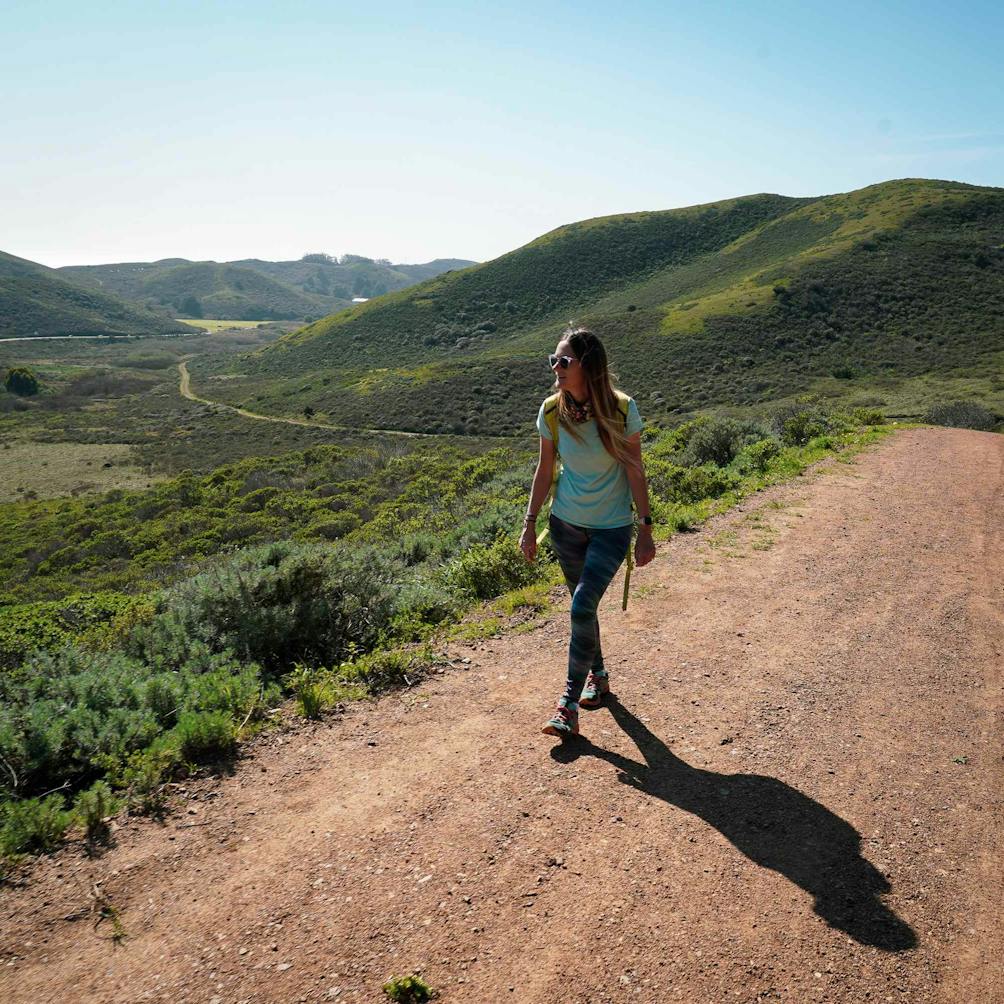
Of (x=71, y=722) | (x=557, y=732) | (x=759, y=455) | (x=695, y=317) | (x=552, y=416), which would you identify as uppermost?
(x=695, y=317)

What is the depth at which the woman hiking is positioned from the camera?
11.1ft

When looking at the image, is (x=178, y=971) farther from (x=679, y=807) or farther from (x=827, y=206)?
(x=827, y=206)

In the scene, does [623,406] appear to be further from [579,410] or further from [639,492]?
[639,492]

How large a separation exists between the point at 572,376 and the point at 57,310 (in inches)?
5772

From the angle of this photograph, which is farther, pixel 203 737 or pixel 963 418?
pixel 963 418

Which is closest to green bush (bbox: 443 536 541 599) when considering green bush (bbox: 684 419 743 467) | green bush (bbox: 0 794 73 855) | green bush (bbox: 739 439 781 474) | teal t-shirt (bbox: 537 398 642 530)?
teal t-shirt (bbox: 537 398 642 530)

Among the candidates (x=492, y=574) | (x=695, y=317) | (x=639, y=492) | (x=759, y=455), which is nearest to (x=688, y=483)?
(x=759, y=455)

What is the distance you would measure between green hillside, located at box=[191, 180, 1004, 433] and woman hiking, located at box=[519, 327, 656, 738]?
30.9m

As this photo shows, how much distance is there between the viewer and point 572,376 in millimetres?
3369

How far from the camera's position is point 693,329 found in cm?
4894

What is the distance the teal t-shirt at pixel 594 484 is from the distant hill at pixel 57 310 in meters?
132

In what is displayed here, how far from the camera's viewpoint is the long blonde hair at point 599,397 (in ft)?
11.0

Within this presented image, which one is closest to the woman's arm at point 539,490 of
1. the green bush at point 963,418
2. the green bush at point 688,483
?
the green bush at point 688,483

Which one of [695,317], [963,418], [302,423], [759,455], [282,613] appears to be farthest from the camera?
[695,317]
